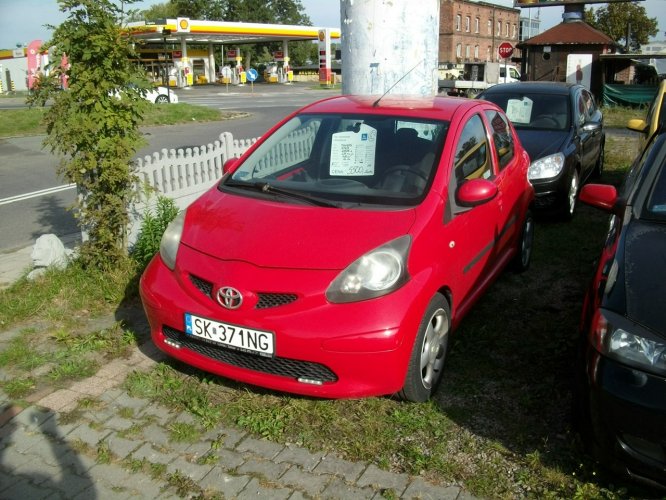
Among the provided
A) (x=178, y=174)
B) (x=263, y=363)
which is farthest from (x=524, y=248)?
(x=178, y=174)

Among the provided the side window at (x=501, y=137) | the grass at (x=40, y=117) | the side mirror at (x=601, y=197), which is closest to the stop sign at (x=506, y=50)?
the grass at (x=40, y=117)

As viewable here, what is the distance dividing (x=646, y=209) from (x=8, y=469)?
148 inches

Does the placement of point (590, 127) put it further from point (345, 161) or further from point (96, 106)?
point (96, 106)

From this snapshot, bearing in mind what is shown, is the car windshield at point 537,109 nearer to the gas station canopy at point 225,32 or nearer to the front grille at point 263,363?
the front grille at point 263,363

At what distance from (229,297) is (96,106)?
101 inches

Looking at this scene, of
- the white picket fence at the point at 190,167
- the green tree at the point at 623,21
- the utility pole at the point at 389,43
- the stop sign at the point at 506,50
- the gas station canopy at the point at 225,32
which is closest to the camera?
the white picket fence at the point at 190,167

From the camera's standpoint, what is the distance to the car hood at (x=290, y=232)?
3486mm

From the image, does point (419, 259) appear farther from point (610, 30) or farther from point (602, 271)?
point (610, 30)

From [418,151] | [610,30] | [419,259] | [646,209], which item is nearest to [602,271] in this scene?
[646,209]

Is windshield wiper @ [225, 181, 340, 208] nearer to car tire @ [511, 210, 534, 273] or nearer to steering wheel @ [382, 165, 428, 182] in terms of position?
steering wheel @ [382, 165, 428, 182]

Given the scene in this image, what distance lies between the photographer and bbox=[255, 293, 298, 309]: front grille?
334 cm

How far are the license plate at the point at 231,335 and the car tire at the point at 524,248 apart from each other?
3215 millimetres

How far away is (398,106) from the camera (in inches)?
186

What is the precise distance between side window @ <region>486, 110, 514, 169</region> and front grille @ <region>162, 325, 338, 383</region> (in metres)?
2.59
